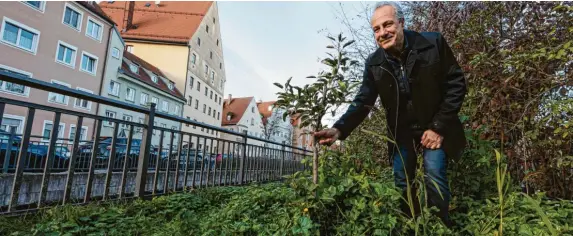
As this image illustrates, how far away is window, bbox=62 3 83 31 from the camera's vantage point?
861 inches

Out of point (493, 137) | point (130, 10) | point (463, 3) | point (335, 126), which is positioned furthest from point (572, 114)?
point (130, 10)

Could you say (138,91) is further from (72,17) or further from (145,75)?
(72,17)

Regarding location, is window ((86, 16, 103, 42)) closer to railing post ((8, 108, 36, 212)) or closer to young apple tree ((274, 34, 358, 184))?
railing post ((8, 108, 36, 212))

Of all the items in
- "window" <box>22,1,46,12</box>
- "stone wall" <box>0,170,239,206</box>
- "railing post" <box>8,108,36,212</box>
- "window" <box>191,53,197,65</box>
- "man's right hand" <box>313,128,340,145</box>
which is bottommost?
"stone wall" <box>0,170,239,206</box>

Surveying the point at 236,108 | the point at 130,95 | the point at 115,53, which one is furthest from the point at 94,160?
the point at 236,108

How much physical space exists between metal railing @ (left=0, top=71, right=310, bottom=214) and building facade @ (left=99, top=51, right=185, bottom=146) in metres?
18.7

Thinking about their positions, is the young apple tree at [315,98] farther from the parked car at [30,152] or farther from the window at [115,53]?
the window at [115,53]

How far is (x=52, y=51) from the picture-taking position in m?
20.8

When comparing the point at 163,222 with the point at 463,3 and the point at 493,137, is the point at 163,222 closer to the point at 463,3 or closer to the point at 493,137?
the point at 493,137

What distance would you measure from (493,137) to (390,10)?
1.95 m

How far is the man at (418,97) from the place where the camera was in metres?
1.84

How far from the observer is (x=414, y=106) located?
1959mm

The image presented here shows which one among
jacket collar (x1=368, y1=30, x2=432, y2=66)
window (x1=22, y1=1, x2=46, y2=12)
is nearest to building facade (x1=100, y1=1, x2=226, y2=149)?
window (x1=22, y1=1, x2=46, y2=12)

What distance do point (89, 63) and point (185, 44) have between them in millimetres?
13271
